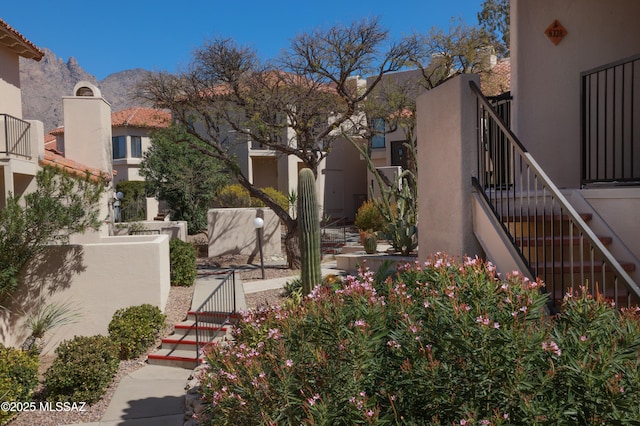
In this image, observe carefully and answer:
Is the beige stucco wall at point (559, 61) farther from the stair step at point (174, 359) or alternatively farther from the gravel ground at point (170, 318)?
the stair step at point (174, 359)

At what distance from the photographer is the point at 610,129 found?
7.57 m

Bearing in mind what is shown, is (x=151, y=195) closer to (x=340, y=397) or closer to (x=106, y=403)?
(x=106, y=403)

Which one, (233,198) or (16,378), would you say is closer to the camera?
(16,378)

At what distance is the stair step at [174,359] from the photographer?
11531 millimetres

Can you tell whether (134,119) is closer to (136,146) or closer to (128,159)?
(136,146)

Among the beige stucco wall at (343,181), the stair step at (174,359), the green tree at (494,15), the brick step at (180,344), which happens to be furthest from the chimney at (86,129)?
the green tree at (494,15)

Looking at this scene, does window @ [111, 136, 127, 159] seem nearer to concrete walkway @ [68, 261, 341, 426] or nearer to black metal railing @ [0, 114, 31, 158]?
black metal railing @ [0, 114, 31, 158]

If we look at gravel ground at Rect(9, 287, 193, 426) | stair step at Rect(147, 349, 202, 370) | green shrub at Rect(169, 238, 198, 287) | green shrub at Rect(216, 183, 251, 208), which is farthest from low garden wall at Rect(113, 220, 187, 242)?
stair step at Rect(147, 349, 202, 370)

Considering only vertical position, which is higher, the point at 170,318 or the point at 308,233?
the point at 308,233

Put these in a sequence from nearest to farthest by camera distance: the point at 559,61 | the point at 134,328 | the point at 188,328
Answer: the point at 559,61 → the point at 134,328 → the point at 188,328

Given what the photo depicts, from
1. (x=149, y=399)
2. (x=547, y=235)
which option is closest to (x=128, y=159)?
(x=149, y=399)

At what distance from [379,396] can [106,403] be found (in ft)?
26.0

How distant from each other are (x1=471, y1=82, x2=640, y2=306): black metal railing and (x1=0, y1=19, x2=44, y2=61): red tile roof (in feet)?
49.5

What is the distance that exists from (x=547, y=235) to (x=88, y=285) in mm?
10475
